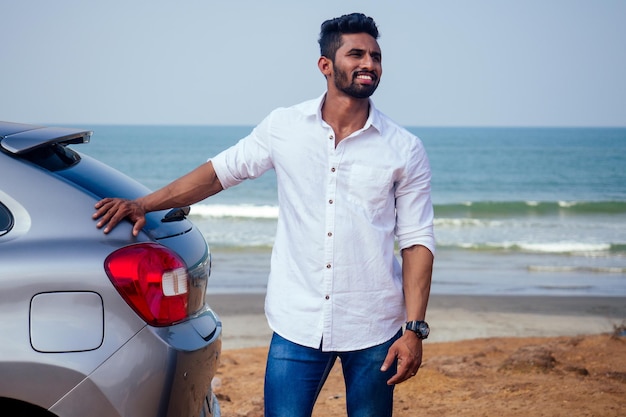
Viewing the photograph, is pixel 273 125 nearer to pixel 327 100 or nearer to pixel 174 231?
pixel 327 100

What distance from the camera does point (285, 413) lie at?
125 inches

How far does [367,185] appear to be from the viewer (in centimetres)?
311

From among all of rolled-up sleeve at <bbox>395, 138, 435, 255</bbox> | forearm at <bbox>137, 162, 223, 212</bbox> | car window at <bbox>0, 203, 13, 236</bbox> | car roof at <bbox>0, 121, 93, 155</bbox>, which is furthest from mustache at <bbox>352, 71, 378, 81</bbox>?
car window at <bbox>0, 203, 13, 236</bbox>

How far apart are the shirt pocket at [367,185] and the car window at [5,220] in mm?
→ 1134

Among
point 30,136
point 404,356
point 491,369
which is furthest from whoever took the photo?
point 491,369

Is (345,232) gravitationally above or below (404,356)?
above

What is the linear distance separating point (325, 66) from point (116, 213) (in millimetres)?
978

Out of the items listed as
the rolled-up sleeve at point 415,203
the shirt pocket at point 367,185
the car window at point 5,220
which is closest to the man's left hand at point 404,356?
the rolled-up sleeve at point 415,203

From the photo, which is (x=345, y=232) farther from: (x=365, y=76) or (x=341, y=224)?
(x=365, y=76)

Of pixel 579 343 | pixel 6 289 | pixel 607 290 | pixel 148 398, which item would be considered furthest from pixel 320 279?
pixel 607 290

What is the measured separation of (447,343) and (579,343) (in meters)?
1.32

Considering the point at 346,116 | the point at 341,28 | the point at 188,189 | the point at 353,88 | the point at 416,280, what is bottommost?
the point at 416,280

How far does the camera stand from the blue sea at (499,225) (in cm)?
1435

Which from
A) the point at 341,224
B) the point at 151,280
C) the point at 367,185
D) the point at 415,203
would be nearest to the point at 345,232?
the point at 341,224
